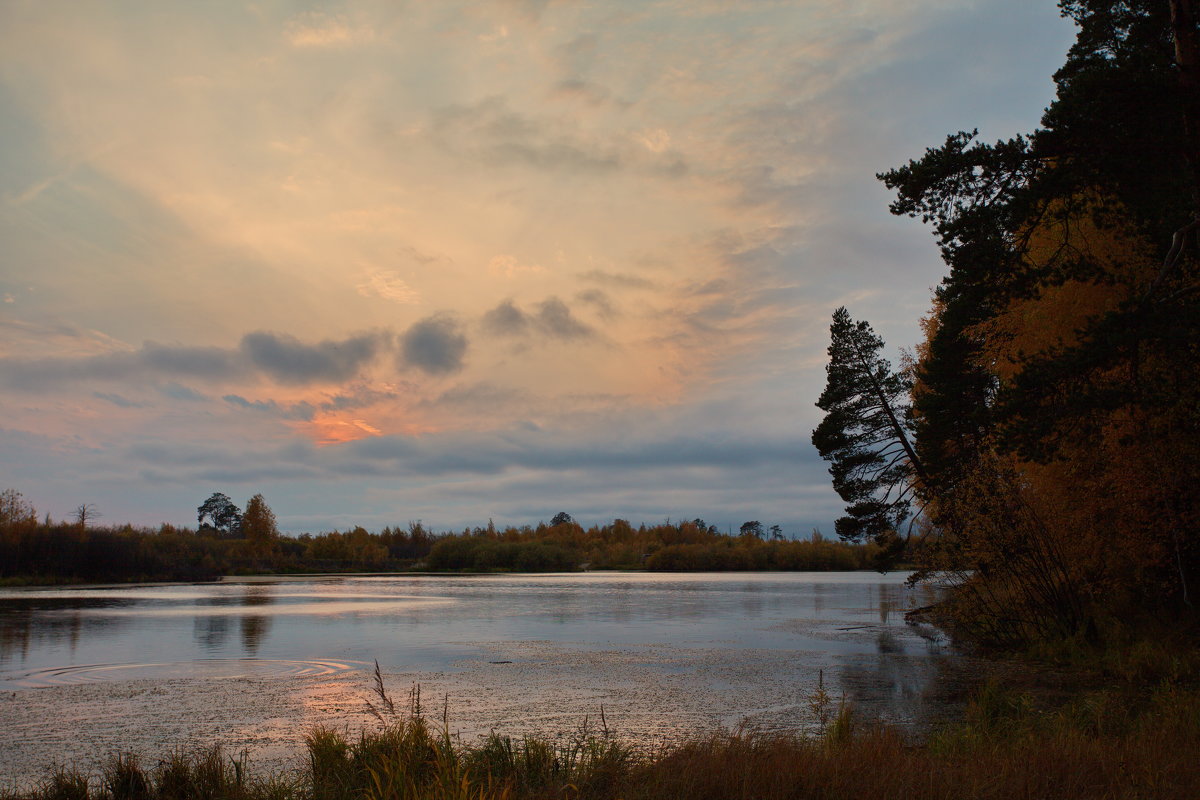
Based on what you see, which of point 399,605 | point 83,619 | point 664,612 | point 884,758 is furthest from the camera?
point 399,605

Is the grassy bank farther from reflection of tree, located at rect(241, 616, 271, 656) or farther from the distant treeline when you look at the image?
the distant treeline

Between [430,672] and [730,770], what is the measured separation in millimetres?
11978

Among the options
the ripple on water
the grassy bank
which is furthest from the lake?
the grassy bank

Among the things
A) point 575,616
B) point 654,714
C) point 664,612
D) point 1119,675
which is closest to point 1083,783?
point 654,714

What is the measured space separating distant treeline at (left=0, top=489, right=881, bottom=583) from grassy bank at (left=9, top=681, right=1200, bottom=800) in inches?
2325

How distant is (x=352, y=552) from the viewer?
107 metres

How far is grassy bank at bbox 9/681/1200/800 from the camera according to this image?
22.4 feet

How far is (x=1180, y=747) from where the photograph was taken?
8.30 m

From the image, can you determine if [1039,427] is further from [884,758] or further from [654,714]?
[654,714]

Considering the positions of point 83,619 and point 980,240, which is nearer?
point 980,240

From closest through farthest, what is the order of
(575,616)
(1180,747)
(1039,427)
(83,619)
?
1. (1180,747)
2. (1039,427)
3. (83,619)
4. (575,616)

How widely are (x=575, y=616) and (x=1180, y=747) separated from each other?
87.6 ft

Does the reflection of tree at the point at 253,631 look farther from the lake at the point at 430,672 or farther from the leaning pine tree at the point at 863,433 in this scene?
the leaning pine tree at the point at 863,433

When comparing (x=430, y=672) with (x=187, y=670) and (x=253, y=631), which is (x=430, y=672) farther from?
(x=253, y=631)
